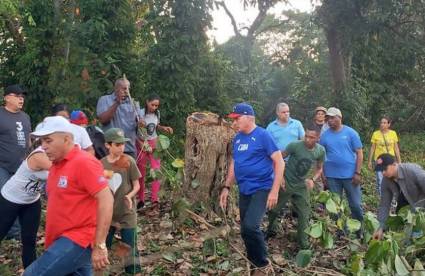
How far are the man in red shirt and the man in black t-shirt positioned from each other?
2.45m

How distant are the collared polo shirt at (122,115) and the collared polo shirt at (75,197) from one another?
3000 millimetres

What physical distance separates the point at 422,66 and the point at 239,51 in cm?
662

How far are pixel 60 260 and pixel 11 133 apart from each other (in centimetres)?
277

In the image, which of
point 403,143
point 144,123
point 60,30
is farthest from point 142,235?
point 403,143

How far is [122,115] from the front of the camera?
632 cm

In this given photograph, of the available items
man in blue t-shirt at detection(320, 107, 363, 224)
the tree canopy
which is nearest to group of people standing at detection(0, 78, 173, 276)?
man in blue t-shirt at detection(320, 107, 363, 224)

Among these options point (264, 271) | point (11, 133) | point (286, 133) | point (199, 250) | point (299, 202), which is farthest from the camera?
point (286, 133)

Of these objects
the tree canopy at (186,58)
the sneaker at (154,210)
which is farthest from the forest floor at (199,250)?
the tree canopy at (186,58)

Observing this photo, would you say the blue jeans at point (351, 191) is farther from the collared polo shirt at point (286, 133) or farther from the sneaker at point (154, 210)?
the sneaker at point (154, 210)

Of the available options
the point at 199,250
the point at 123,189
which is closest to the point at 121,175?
the point at 123,189

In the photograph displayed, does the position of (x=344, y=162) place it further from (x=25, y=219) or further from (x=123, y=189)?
(x=25, y=219)

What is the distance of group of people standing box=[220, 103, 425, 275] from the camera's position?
496 centimetres

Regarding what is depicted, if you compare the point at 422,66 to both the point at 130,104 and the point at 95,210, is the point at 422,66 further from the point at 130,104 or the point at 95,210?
the point at 95,210

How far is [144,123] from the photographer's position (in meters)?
6.64
